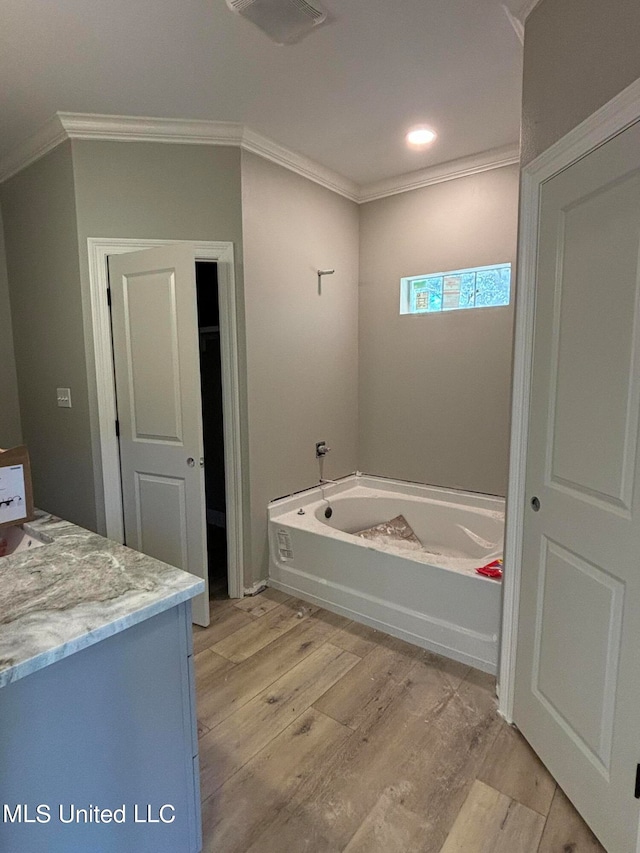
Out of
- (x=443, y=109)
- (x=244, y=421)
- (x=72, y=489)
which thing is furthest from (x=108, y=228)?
(x=443, y=109)

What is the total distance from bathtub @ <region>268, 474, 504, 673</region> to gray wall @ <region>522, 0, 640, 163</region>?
1.80 meters

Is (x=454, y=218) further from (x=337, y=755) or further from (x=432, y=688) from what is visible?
(x=337, y=755)

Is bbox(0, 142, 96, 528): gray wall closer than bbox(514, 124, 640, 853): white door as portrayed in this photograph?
No

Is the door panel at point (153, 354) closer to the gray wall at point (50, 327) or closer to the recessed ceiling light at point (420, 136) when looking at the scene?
the gray wall at point (50, 327)

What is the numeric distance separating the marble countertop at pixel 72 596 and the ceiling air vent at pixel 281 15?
6.09ft

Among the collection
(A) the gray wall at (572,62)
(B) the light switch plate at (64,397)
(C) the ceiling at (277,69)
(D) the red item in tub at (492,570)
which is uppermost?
(C) the ceiling at (277,69)

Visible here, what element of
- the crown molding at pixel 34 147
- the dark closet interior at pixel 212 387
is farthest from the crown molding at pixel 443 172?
the crown molding at pixel 34 147

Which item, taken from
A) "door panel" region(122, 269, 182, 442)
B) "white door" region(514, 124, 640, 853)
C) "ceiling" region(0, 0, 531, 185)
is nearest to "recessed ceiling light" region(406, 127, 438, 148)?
"ceiling" region(0, 0, 531, 185)

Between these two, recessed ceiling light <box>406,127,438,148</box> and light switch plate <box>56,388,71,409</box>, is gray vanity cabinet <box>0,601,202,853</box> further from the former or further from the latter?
recessed ceiling light <box>406,127,438,148</box>

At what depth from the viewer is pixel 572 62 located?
4.83ft

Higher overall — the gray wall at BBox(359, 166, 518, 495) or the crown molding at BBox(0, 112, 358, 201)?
the crown molding at BBox(0, 112, 358, 201)

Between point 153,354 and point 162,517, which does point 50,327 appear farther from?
point 162,517

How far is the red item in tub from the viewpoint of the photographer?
2157 mm

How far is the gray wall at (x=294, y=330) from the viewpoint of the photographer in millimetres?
2818
